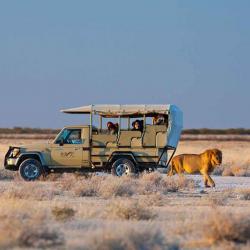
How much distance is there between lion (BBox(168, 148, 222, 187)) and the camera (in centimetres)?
2870

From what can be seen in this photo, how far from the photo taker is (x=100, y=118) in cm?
3195

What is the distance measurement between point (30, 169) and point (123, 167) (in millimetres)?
3053

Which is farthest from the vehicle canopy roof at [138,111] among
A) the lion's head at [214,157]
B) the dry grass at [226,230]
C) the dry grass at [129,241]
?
the dry grass at [129,241]

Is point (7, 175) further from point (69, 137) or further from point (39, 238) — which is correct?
point (39, 238)

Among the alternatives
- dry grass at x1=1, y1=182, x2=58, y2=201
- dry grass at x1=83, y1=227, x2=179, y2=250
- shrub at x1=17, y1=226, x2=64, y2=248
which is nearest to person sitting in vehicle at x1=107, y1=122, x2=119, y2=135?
dry grass at x1=1, y1=182, x2=58, y2=201

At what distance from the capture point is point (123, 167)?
31578 mm

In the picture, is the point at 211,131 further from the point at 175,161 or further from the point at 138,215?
the point at 138,215

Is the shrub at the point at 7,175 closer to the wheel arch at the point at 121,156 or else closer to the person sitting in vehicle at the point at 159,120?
the wheel arch at the point at 121,156

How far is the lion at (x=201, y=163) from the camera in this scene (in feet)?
94.2

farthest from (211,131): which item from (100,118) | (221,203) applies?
(221,203)

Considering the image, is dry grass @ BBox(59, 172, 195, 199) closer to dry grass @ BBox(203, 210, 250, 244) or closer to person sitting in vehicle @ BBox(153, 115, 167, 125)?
person sitting in vehicle @ BBox(153, 115, 167, 125)

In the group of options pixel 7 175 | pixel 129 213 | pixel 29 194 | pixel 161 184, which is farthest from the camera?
pixel 7 175

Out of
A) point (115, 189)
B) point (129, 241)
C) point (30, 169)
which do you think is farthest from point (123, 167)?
point (129, 241)

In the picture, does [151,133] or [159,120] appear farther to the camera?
[159,120]
